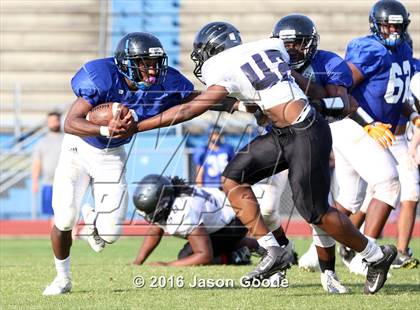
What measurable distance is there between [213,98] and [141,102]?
86 cm

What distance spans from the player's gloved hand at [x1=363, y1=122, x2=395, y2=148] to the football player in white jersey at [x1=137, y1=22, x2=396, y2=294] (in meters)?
1.12

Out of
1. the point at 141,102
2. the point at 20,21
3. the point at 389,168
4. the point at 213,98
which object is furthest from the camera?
the point at 20,21

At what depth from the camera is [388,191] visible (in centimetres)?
644

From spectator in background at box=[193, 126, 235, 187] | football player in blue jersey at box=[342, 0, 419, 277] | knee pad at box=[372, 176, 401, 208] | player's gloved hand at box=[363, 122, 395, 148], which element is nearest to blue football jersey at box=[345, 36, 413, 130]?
football player in blue jersey at box=[342, 0, 419, 277]

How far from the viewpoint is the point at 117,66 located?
562 centimetres

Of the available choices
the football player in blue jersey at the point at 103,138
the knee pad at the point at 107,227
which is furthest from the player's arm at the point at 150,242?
the knee pad at the point at 107,227

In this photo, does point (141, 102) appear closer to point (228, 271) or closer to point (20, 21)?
point (228, 271)

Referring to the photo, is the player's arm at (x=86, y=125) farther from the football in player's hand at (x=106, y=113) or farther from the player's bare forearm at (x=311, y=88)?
the player's bare forearm at (x=311, y=88)

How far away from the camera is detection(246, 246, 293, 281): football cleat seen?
516 cm

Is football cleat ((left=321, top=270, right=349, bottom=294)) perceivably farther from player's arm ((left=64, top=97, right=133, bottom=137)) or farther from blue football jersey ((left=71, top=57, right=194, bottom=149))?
player's arm ((left=64, top=97, right=133, bottom=137))

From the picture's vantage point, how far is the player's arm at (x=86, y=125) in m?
5.13

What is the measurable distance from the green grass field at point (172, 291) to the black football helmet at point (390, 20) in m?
1.71

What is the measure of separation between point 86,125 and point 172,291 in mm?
1123

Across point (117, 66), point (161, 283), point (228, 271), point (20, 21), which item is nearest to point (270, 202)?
point (228, 271)
